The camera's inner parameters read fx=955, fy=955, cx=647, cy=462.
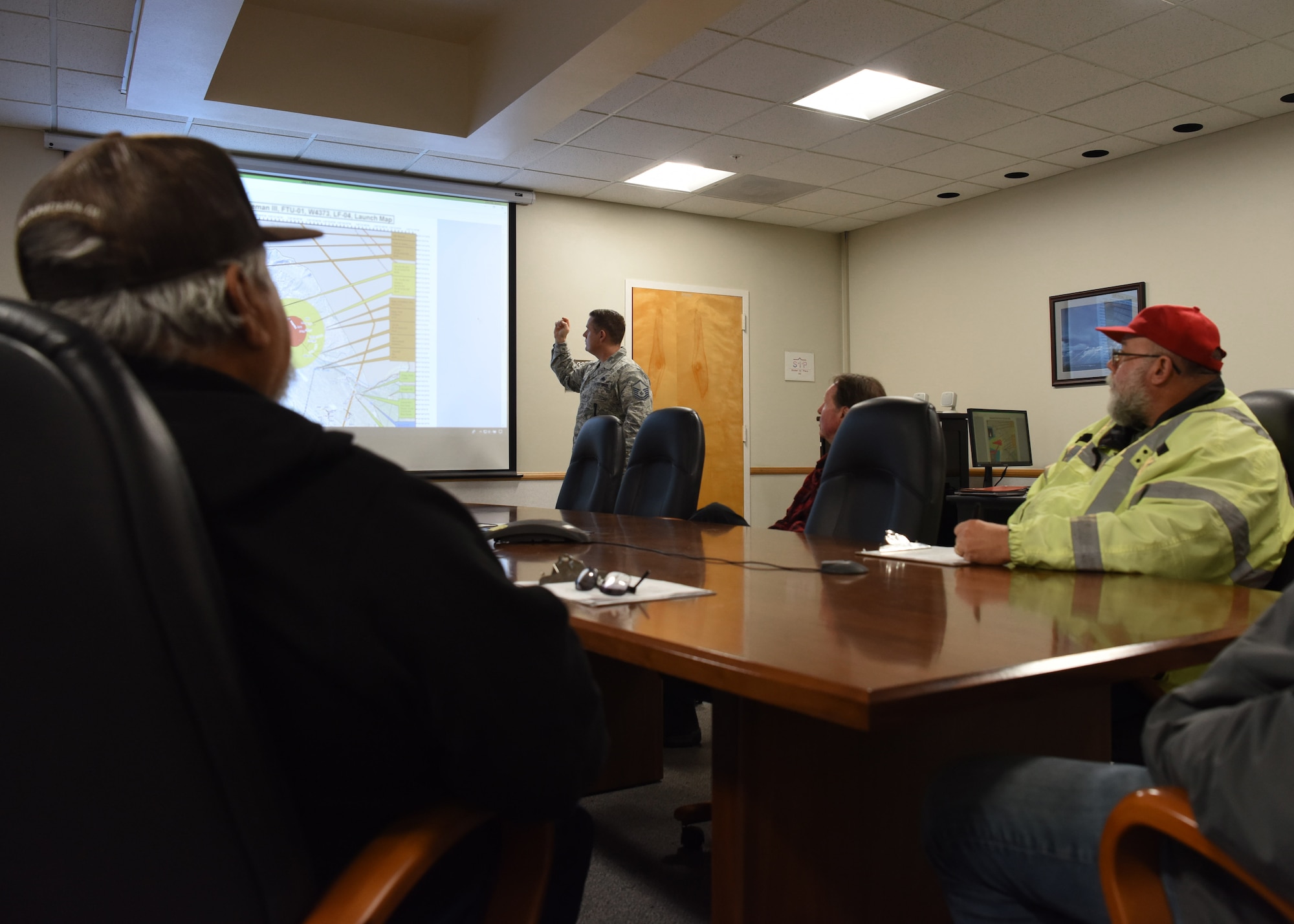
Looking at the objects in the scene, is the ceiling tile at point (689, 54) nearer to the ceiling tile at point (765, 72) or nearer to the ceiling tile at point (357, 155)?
the ceiling tile at point (765, 72)

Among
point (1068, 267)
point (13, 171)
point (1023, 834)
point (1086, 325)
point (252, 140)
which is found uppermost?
point (252, 140)

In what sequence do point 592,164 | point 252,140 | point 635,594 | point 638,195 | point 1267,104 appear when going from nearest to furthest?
point 635,594, point 1267,104, point 252,140, point 592,164, point 638,195

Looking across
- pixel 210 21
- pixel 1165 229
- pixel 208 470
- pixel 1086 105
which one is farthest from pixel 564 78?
pixel 208 470

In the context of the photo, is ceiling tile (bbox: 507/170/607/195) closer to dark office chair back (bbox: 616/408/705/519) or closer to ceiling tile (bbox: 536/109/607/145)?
ceiling tile (bbox: 536/109/607/145)

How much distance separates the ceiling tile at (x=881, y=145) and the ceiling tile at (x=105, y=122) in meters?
3.52

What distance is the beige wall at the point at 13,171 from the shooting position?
4980mm

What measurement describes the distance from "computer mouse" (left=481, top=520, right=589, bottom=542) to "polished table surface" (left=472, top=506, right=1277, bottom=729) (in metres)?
0.51

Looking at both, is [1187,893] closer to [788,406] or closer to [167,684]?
[167,684]

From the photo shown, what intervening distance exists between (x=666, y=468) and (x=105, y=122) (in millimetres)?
3679

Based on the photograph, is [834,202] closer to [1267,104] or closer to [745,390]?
[745,390]

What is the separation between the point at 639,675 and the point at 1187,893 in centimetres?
176

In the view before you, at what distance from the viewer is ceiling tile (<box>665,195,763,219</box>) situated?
6625 millimetres

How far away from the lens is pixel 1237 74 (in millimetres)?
4449

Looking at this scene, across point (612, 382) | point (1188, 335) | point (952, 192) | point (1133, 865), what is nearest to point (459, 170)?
point (612, 382)
